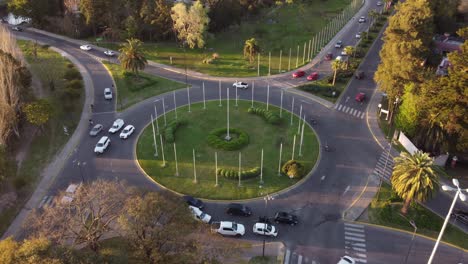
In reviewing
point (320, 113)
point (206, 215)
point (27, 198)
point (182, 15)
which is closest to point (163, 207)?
point (206, 215)

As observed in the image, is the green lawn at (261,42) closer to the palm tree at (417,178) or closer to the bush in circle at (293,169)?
the bush in circle at (293,169)

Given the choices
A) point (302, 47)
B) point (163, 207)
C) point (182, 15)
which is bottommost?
point (163, 207)

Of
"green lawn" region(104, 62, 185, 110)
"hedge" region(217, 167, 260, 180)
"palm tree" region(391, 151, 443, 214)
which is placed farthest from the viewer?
"green lawn" region(104, 62, 185, 110)

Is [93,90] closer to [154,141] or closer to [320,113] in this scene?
[154,141]

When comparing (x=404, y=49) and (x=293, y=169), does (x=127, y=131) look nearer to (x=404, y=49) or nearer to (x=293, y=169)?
(x=293, y=169)

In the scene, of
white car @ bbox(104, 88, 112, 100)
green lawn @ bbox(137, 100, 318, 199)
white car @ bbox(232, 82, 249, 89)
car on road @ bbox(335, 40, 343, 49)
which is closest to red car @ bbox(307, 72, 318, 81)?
white car @ bbox(232, 82, 249, 89)

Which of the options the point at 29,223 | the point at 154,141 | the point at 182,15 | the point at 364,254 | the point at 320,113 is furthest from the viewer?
the point at 182,15

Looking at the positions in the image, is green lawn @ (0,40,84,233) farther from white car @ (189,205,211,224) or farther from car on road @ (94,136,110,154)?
white car @ (189,205,211,224)
